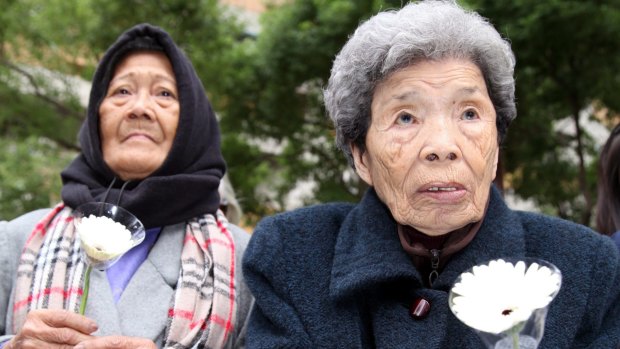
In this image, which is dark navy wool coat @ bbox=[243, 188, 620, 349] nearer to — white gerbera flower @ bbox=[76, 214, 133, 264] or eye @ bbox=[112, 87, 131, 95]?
white gerbera flower @ bbox=[76, 214, 133, 264]

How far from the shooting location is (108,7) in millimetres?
6465

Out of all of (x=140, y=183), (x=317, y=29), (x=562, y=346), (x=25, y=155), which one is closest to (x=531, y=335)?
(x=562, y=346)

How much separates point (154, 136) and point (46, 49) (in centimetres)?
431

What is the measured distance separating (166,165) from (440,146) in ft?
4.10

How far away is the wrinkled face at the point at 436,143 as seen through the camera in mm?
2348

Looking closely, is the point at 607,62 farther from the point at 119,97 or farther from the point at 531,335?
the point at 531,335

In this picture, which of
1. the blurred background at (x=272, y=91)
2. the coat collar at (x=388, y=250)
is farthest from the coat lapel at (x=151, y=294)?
the blurred background at (x=272, y=91)

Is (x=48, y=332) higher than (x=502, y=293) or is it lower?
lower

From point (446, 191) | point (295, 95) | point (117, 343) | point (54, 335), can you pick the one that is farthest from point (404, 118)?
point (295, 95)

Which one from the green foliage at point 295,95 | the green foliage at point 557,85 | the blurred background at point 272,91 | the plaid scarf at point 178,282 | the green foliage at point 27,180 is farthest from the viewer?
the green foliage at point 295,95

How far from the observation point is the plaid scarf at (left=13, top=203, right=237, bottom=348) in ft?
9.20

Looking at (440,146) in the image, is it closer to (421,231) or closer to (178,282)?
(421,231)

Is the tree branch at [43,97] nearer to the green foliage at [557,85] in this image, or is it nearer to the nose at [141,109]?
the green foliage at [557,85]

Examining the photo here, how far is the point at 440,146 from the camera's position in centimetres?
232
